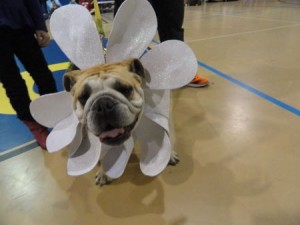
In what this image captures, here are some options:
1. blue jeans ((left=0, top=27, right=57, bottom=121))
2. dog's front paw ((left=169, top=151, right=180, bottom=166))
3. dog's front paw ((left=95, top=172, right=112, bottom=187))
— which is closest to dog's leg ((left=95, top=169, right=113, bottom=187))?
dog's front paw ((left=95, top=172, right=112, bottom=187))

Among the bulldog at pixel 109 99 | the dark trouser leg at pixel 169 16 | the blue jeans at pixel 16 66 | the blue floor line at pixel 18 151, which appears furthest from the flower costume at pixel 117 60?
the dark trouser leg at pixel 169 16

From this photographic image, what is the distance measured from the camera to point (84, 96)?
747 millimetres

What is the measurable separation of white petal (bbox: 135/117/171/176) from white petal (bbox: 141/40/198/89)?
0.15m

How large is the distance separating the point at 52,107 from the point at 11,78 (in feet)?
1.21

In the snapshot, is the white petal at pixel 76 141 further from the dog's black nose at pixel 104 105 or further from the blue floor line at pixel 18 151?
the blue floor line at pixel 18 151

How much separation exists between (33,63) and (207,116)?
0.93 meters

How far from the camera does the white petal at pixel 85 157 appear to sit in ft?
2.91

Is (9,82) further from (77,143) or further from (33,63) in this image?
(77,143)

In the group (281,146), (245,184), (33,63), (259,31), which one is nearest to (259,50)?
(259,31)

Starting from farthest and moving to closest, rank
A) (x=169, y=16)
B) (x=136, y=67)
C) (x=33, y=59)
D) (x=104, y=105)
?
(x=169, y=16), (x=33, y=59), (x=136, y=67), (x=104, y=105)

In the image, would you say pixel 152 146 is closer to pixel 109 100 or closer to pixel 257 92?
pixel 109 100

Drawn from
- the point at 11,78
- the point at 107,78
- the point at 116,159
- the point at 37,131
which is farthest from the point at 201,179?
the point at 11,78

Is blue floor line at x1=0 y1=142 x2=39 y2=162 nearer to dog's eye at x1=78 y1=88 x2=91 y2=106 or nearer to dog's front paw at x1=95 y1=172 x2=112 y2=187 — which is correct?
dog's front paw at x1=95 y1=172 x2=112 y2=187

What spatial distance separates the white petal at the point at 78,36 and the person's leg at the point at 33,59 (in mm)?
298
